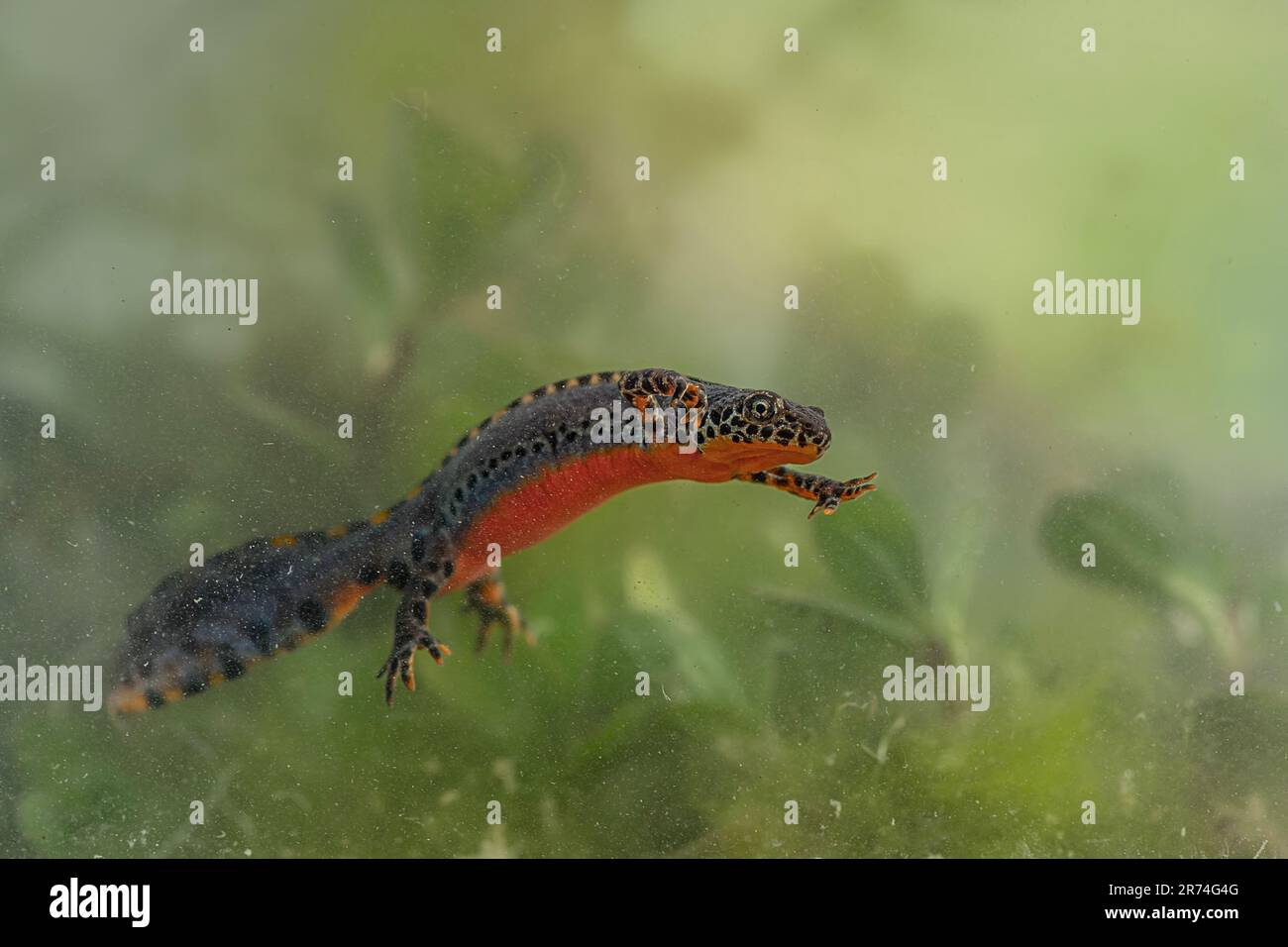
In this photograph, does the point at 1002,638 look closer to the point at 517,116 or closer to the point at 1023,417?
the point at 1023,417

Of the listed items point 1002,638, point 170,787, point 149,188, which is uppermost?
point 149,188

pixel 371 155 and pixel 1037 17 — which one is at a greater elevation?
pixel 1037 17

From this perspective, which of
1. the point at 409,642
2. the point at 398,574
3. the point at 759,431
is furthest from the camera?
the point at 398,574

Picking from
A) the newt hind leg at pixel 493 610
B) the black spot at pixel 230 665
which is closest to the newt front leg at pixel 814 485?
the newt hind leg at pixel 493 610

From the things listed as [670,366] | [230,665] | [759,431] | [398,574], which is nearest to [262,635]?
[230,665]

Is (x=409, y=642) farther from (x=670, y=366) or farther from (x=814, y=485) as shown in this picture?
(x=814, y=485)

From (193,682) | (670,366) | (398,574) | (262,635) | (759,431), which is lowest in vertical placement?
(193,682)
